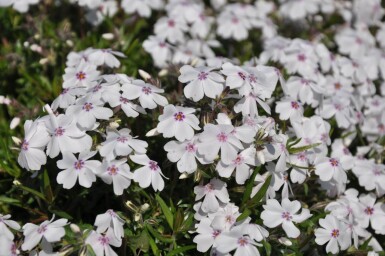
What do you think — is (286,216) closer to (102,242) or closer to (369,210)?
(369,210)

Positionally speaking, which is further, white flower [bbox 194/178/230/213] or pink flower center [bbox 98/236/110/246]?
white flower [bbox 194/178/230/213]

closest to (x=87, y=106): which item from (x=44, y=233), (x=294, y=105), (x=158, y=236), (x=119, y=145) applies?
(x=119, y=145)

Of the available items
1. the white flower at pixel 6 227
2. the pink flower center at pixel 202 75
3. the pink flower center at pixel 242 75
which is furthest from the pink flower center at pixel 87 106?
the pink flower center at pixel 242 75

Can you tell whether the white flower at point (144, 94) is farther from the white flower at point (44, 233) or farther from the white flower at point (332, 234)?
the white flower at point (332, 234)

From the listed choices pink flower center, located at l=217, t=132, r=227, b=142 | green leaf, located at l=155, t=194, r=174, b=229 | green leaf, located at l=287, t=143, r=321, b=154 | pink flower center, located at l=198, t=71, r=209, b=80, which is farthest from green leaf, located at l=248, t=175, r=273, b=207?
pink flower center, located at l=198, t=71, r=209, b=80

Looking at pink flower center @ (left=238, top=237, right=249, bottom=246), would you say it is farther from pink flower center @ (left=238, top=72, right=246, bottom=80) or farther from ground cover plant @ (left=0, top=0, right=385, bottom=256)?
pink flower center @ (left=238, top=72, right=246, bottom=80)
